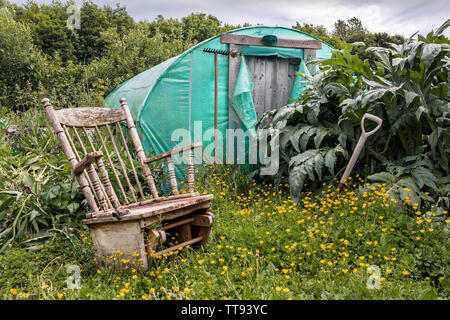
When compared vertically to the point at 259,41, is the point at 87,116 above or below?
below

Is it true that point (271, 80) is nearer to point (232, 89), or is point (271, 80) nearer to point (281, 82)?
point (281, 82)

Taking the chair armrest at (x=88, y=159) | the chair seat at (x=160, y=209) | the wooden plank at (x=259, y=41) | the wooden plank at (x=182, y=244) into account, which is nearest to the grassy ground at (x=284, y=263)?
the wooden plank at (x=182, y=244)

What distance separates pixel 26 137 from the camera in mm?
Answer: 4551

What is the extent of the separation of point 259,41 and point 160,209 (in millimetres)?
4320

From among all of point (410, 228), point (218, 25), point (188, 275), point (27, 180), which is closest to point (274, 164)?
point (410, 228)

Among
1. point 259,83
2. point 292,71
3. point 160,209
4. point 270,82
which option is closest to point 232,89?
point 259,83

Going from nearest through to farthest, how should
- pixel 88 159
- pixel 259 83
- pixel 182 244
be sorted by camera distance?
pixel 88 159 < pixel 182 244 < pixel 259 83

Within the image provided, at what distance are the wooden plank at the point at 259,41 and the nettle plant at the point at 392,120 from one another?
1781 mm

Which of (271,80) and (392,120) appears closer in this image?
(392,120)

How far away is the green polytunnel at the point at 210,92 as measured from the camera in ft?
18.9

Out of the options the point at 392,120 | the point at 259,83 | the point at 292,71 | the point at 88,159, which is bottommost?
the point at 88,159

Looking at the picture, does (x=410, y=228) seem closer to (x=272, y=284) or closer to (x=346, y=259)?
(x=346, y=259)

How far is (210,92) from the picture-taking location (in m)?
6.00

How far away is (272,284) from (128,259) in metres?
1.08
